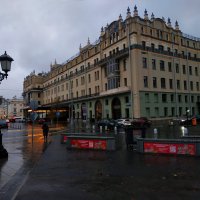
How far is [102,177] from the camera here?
28.4ft

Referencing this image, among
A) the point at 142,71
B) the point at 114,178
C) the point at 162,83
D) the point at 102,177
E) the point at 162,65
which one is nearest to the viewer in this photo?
the point at 114,178

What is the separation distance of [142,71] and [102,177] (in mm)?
42386

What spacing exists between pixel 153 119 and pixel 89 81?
23.0 m

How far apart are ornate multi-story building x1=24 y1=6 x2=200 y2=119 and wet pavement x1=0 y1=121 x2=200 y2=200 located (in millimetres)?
36633

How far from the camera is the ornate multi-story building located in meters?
49.1

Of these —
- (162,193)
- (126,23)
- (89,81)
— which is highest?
(126,23)

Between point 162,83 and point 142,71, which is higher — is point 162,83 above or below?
below

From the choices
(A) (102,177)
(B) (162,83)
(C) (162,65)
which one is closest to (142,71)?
(B) (162,83)

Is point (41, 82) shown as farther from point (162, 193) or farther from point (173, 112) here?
point (162, 193)

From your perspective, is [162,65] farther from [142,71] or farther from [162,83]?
[142,71]

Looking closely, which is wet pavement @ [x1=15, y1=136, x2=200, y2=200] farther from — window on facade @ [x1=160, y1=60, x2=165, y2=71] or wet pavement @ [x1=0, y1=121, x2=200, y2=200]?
window on facade @ [x1=160, y1=60, x2=165, y2=71]

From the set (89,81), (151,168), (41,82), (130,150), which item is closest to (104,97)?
(89,81)

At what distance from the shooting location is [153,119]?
161ft

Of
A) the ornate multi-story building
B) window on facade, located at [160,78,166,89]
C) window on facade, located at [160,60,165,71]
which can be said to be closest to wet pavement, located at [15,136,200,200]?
the ornate multi-story building
